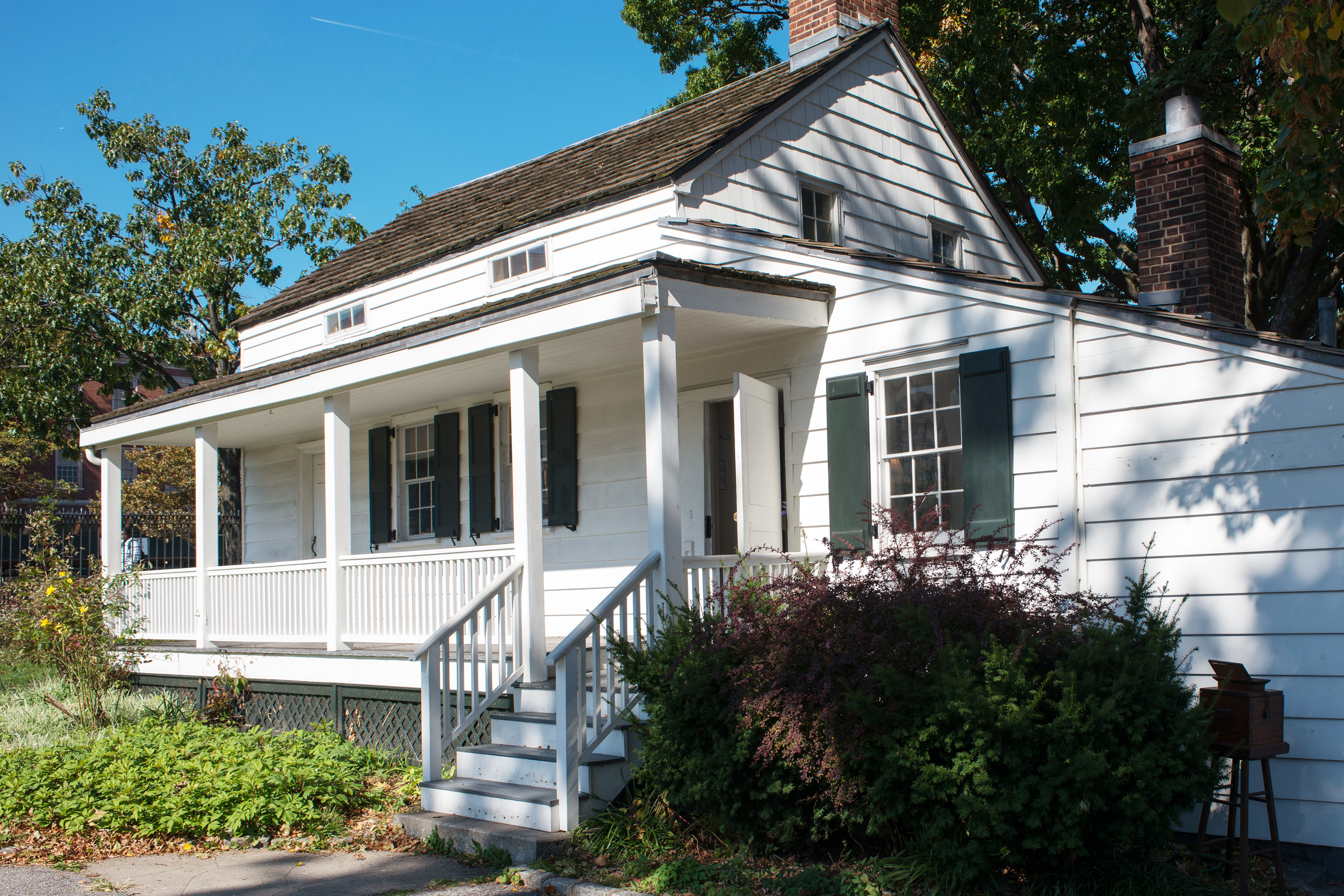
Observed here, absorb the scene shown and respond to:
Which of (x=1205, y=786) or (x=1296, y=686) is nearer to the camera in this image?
(x=1205, y=786)

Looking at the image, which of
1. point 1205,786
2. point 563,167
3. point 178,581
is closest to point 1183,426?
point 1205,786

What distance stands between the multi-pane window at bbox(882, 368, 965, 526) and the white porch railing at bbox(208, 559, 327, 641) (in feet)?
18.1

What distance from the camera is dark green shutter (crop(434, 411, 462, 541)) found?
12.1 metres

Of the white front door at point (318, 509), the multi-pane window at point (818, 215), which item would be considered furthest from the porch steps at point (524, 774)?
the white front door at point (318, 509)

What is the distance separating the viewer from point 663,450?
7523mm

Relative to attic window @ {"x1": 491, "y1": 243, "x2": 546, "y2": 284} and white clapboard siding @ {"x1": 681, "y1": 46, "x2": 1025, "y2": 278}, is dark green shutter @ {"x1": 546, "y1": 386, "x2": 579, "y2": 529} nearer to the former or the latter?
attic window @ {"x1": 491, "y1": 243, "x2": 546, "y2": 284}

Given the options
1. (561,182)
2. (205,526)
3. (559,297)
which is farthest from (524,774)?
(561,182)

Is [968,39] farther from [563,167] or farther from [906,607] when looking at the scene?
[906,607]

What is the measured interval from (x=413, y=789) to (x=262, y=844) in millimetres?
1263

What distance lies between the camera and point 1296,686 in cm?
620

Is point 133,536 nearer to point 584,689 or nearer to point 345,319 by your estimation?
point 345,319

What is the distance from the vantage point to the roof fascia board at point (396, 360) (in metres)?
7.78

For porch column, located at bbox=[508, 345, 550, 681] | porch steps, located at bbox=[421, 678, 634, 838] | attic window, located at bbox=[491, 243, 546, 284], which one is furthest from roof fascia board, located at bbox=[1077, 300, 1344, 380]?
attic window, located at bbox=[491, 243, 546, 284]

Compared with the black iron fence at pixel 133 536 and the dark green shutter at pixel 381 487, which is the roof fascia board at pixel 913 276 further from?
the black iron fence at pixel 133 536
